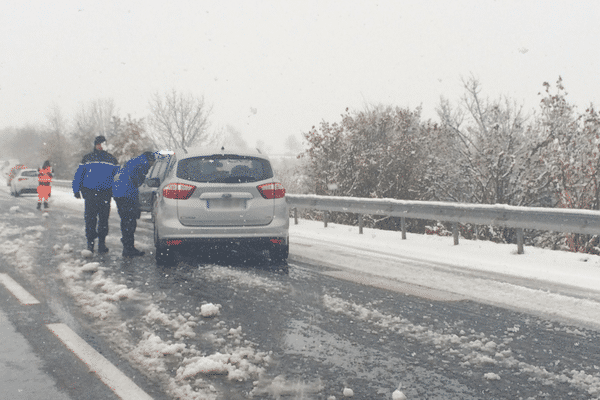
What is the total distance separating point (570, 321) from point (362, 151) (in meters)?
16.5

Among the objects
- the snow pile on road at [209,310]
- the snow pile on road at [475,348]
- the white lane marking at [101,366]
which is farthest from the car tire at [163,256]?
the snow pile on road at [475,348]

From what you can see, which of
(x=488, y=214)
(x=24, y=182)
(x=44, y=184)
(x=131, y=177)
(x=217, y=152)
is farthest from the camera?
(x=24, y=182)

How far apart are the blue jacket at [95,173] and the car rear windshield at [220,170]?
1.86m

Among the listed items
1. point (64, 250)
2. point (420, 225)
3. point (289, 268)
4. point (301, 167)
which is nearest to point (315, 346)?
point (289, 268)

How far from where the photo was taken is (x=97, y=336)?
462 cm

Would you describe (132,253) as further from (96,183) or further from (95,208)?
(96,183)

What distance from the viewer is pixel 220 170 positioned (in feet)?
25.9

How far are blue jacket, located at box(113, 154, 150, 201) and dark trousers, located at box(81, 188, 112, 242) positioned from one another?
0.28 metres

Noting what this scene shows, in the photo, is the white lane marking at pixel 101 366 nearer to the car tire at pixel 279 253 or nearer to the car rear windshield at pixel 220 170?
the car rear windshield at pixel 220 170

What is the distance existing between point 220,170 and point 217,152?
277 mm

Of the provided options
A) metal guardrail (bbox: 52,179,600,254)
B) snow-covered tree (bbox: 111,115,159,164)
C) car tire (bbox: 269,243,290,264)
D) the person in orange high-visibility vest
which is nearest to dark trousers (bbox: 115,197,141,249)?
car tire (bbox: 269,243,290,264)

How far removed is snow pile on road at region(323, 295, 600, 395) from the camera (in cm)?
367

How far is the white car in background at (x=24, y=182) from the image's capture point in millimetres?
29742

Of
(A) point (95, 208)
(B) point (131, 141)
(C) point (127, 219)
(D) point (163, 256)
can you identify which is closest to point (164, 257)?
(D) point (163, 256)
